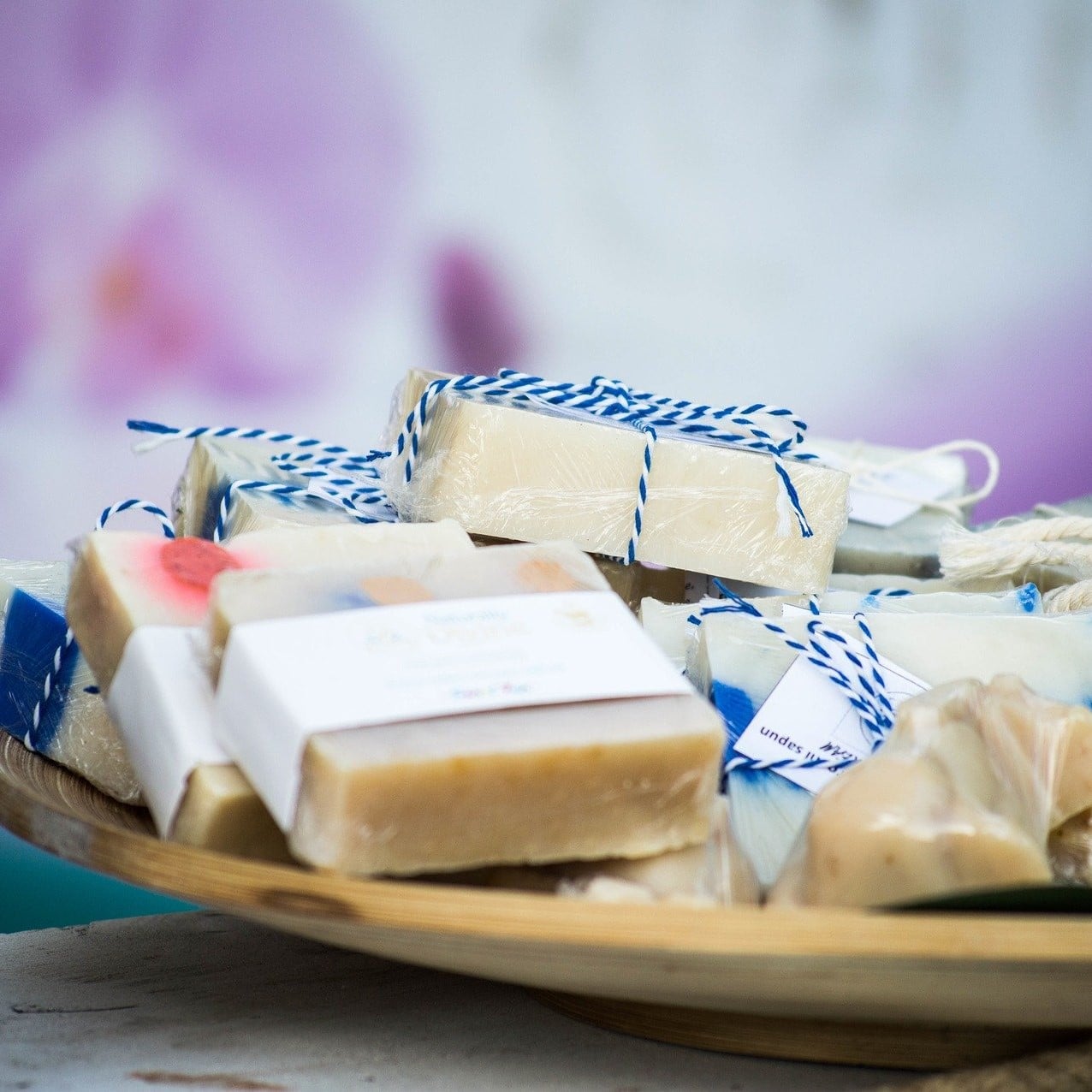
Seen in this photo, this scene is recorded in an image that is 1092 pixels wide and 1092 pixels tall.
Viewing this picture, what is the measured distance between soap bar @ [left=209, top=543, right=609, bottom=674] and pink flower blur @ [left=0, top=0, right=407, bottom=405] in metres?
1.40

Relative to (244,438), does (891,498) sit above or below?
below

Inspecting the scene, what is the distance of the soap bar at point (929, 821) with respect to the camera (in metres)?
0.68

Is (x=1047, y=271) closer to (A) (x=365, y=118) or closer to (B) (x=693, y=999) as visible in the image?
(A) (x=365, y=118)

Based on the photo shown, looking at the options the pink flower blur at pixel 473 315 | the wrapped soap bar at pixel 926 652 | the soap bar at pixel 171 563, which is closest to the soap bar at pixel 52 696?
the soap bar at pixel 171 563

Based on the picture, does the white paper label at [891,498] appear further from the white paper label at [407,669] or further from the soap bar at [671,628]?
the white paper label at [407,669]

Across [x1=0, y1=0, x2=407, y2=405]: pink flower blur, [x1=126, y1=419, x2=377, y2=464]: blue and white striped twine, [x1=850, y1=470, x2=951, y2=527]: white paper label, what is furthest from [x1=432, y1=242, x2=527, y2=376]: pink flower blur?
[x1=126, y1=419, x2=377, y2=464]: blue and white striped twine

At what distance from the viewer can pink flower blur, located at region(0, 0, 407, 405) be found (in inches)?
82.3

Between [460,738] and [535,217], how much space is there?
1886mm

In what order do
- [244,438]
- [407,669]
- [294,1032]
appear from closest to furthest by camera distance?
1. [407,669]
2. [294,1032]
3. [244,438]

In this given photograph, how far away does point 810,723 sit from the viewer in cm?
97

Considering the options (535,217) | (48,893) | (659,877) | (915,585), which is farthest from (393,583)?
(535,217)

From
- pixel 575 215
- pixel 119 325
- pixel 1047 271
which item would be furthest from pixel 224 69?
pixel 1047 271

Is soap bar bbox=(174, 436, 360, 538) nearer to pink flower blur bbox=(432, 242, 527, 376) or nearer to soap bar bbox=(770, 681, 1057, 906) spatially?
soap bar bbox=(770, 681, 1057, 906)

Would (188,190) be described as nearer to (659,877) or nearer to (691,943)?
(659,877)
